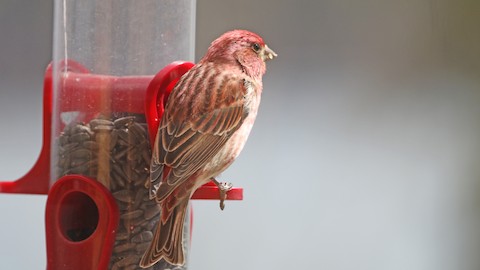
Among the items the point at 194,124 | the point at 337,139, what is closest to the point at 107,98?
the point at 194,124

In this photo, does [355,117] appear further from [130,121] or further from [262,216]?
[130,121]

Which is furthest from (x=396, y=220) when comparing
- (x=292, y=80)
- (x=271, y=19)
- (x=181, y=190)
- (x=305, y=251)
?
(x=181, y=190)

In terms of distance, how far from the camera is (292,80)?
712cm

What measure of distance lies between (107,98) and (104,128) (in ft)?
0.41

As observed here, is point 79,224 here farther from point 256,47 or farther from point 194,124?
point 256,47

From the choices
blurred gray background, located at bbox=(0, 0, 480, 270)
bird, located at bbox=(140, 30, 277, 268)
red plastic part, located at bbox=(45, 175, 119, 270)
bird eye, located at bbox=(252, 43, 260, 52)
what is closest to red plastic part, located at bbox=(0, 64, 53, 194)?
red plastic part, located at bbox=(45, 175, 119, 270)

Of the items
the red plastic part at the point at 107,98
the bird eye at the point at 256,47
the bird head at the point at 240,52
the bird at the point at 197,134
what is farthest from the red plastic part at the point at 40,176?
the bird eye at the point at 256,47

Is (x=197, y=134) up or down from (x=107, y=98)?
down

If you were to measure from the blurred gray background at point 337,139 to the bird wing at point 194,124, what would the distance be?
7.90 feet

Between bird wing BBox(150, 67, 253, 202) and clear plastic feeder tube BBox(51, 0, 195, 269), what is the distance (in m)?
0.16

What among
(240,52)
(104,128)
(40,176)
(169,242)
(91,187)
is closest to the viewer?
(169,242)

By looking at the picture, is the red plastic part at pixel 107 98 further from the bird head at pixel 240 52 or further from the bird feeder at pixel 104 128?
the bird head at pixel 240 52

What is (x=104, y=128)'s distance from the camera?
417 centimetres

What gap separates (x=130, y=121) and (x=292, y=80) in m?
3.06
